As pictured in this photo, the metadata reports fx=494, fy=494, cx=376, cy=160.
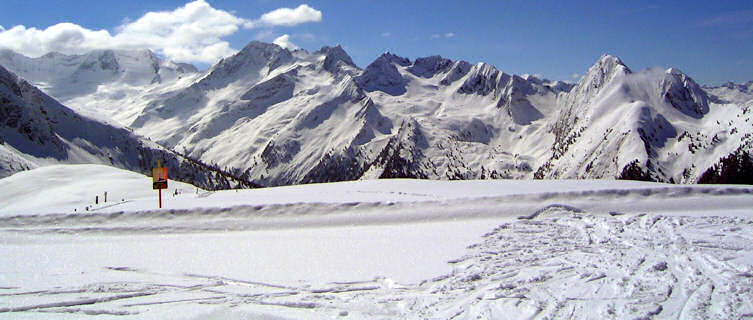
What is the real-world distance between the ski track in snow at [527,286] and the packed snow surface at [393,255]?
47mm

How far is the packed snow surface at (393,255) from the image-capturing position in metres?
9.90

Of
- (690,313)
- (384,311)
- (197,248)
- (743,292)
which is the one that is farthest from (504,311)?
(197,248)

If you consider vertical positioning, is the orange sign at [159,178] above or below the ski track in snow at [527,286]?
above

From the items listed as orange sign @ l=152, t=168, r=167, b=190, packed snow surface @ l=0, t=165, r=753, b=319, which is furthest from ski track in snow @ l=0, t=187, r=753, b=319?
orange sign @ l=152, t=168, r=167, b=190

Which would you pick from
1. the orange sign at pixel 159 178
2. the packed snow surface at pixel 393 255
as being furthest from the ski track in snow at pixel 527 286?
the orange sign at pixel 159 178

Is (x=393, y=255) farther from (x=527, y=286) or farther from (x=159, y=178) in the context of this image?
(x=159, y=178)

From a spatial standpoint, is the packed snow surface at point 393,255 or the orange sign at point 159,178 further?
the orange sign at point 159,178

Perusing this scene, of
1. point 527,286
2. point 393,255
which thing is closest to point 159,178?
point 393,255

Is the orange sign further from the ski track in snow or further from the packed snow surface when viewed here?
the ski track in snow

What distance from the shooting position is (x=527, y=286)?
430 inches

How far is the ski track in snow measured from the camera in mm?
9570

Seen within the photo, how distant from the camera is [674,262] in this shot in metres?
12.8

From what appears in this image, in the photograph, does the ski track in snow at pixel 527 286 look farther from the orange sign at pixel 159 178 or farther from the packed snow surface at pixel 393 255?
the orange sign at pixel 159 178

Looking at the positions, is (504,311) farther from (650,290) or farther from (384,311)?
(650,290)
